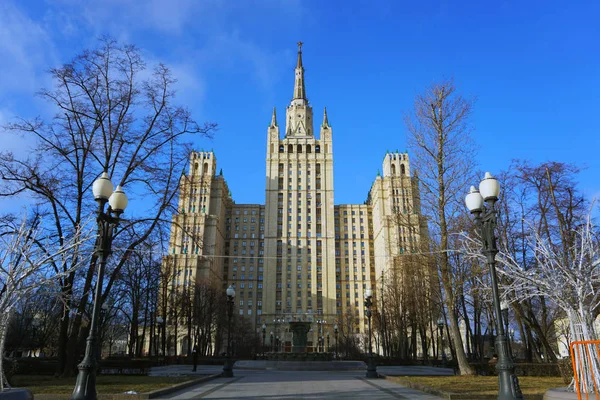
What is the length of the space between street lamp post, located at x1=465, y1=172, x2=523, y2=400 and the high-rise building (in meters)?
79.8

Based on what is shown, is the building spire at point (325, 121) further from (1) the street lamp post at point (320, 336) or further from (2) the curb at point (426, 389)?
(2) the curb at point (426, 389)

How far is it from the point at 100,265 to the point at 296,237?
298 ft

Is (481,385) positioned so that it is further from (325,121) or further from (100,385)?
(325,121)

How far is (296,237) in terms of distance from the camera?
326 ft

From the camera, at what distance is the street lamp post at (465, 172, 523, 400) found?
7.75 metres

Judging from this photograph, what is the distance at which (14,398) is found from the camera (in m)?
7.07

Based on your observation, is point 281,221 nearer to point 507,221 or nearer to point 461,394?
point 507,221

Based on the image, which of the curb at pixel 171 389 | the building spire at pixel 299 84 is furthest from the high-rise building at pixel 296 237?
the curb at pixel 171 389

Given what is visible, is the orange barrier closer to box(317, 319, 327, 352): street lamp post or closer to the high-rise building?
the high-rise building

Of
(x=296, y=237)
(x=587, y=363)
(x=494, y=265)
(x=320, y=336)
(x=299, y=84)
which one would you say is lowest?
(x=320, y=336)

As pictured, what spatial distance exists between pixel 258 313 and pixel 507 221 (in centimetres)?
8814

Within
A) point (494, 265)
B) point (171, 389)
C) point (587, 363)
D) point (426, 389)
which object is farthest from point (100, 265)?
point (587, 363)

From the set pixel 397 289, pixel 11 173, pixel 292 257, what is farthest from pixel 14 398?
pixel 292 257

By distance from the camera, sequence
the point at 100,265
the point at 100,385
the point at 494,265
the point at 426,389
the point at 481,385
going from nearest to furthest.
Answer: the point at 494,265 < the point at 100,265 < the point at 426,389 < the point at 481,385 < the point at 100,385
